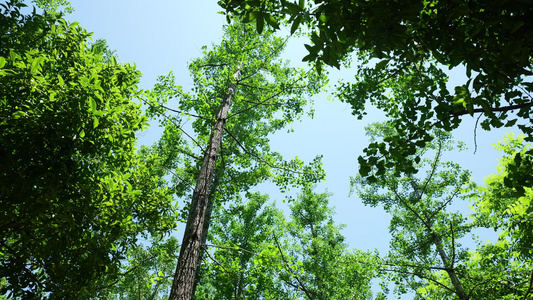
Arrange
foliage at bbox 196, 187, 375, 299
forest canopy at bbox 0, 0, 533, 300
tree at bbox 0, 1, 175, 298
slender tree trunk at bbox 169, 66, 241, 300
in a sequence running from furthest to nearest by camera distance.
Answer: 1. foliage at bbox 196, 187, 375, 299
2. slender tree trunk at bbox 169, 66, 241, 300
3. tree at bbox 0, 1, 175, 298
4. forest canopy at bbox 0, 0, 533, 300

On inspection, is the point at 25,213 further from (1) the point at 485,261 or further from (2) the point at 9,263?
(1) the point at 485,261

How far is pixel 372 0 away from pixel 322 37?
44 centimetres

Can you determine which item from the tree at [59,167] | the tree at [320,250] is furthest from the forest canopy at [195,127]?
the tree at [320,250]

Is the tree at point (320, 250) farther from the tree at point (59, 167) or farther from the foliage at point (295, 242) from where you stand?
the tree at point (59, 167)

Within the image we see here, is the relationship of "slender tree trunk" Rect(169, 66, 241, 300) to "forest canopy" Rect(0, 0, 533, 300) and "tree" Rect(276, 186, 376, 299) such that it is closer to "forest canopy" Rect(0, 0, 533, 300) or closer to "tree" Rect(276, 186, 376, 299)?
"forest canopy" Rect(0, 0, 533, 300)

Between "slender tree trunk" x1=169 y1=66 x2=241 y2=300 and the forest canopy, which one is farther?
"slender tree trunk" x1=169 y1=66 x2=241 y2=300

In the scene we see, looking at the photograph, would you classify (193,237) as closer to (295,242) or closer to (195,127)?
(195,127)

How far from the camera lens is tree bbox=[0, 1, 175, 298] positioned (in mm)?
2939

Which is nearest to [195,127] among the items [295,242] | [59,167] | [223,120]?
[223,120]

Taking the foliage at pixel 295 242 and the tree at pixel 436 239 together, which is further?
the foliage at pixel 295 242

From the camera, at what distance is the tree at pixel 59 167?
2.94 meters

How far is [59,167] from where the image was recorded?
3188mm

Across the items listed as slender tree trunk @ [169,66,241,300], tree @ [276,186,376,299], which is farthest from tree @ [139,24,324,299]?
tree @ [276,186,376,299]

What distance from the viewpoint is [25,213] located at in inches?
117
